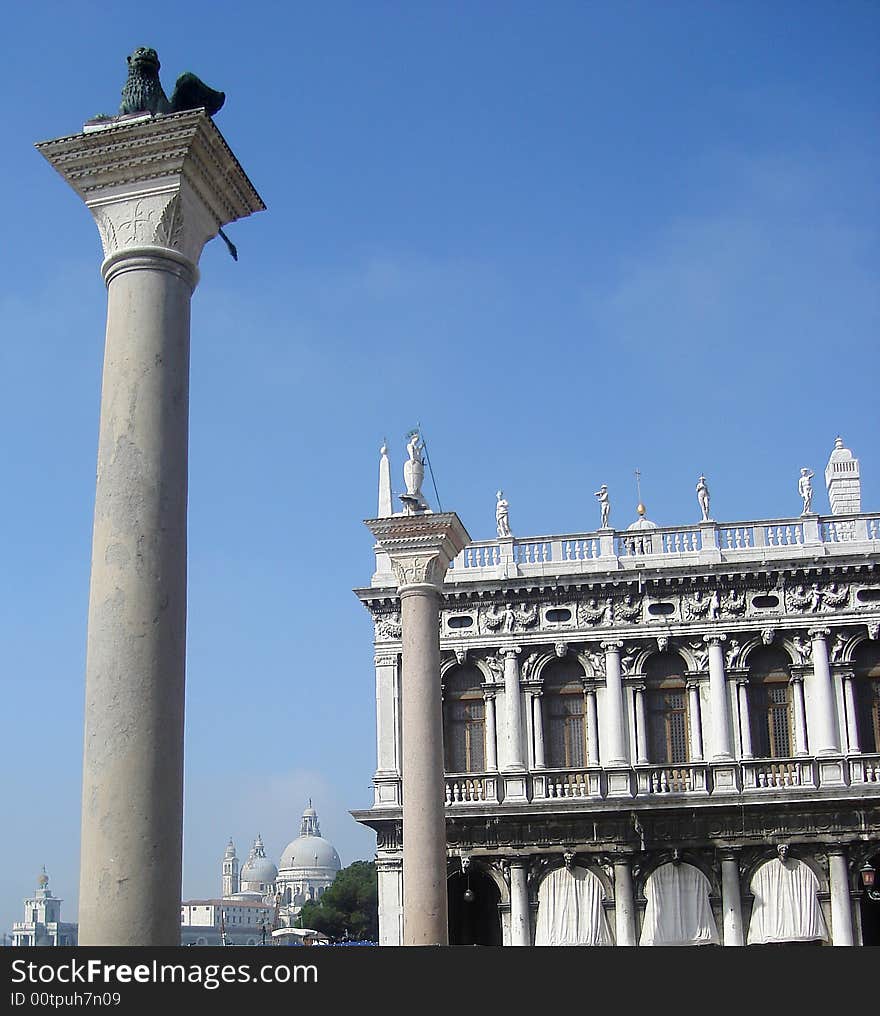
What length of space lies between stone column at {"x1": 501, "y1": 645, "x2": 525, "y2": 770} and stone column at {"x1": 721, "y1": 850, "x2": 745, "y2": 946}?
562cm

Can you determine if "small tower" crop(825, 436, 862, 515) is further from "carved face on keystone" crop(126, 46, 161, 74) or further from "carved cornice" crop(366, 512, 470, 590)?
"carved face on keystone" crop(126, 46, 161, 74)

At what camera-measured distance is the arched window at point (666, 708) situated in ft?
120

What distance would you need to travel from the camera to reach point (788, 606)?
120ft

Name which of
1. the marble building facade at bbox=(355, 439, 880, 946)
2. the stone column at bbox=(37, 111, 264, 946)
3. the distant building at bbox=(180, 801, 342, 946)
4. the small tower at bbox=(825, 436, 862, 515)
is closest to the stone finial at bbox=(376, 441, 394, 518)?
the marble building facade at bbox=(355, 439, 880, 946)

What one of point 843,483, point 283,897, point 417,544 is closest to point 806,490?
point 843,483

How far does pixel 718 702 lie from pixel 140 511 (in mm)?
28570

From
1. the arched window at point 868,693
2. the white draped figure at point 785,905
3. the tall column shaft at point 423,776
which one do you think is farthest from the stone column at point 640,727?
the tall column shaft at point 423,776

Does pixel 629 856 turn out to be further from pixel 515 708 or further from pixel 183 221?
pixel 183 221

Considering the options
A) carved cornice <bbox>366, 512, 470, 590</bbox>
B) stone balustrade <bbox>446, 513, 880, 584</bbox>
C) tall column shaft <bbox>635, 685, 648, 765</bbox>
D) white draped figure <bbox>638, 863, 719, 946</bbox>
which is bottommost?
white draped figure <bbox>638, 863, 719, 946</bbox>

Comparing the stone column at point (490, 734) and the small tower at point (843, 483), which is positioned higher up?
the small tower at point (843, 483)

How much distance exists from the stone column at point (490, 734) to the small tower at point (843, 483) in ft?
36.2

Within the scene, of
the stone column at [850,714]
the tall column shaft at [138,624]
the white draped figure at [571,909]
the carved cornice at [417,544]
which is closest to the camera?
the tall column shaft at [138,624]

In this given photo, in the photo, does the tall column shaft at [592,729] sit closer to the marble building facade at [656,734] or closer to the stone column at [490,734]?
the marble building facade at [656,734]

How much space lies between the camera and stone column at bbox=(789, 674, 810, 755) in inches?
1410
